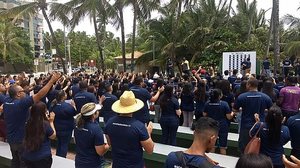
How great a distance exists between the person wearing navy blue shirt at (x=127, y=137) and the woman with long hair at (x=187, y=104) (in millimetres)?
4295

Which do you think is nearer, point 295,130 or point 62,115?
point 295,130

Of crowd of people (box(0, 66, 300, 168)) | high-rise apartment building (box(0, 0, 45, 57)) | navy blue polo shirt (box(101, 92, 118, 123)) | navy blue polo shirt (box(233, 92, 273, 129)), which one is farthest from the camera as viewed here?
high-rise apartment building (box(0, 0, 45, 57))

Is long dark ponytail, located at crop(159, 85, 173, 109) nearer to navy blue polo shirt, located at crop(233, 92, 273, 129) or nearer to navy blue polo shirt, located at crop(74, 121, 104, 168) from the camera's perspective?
navy blue polo shirt, located at crop(233, 92, 273, 129)

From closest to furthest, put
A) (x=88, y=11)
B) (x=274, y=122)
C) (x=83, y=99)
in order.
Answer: (x=274, y=122), (x=83, y=99), (x=88, y=11)

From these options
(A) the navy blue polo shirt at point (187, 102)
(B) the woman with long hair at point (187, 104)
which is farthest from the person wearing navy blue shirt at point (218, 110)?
(A) the navy blue polo shirt at point (187, 102)

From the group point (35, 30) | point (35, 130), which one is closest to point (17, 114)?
point (35, 130)

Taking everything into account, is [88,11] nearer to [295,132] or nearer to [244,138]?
[244,138]

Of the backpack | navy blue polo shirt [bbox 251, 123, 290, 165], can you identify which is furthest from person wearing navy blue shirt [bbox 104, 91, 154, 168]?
navy blue polo shirt [bbox 251, 123, 290, 165]

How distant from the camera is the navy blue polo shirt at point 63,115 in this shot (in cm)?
701

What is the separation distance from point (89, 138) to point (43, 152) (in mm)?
837

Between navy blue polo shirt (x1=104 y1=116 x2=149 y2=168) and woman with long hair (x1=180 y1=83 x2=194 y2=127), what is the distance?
4429mm

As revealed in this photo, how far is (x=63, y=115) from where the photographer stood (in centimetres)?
702

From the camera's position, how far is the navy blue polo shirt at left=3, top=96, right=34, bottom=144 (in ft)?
18.6

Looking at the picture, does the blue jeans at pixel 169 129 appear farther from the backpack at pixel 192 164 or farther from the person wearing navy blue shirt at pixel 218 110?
the backpack at pixel 192 164
